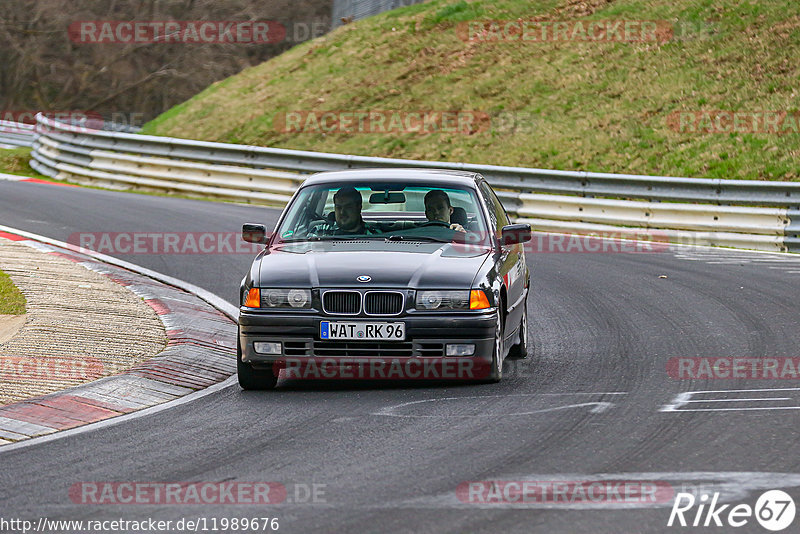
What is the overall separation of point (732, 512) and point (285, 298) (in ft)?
12.4

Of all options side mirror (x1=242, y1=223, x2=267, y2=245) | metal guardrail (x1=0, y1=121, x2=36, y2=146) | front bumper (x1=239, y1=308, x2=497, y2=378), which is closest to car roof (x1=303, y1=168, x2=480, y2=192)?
side mirror (x1=242, y1=223, x2=267, y2=245)

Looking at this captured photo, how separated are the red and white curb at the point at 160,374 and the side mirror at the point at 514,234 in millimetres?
2364

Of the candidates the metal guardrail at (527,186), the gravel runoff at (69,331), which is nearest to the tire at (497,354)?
the gravel runoff at (69,331)

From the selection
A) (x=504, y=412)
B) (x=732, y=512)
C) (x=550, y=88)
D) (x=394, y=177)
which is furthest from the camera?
(x=550, y=88)

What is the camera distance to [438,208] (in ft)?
31.3

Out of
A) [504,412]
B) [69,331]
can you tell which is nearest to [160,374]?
[69,331]

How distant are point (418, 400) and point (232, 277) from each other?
6497 millimetres

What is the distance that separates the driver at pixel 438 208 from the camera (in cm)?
950

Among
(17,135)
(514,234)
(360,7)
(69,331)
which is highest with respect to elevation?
(360,7)

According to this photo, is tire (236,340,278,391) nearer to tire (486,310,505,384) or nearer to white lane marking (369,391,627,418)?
white lane marking (369,391,627,418)

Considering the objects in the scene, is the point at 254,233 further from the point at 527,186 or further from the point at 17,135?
the point at 17,135

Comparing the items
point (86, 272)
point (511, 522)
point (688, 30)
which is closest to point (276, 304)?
point (511, 522)

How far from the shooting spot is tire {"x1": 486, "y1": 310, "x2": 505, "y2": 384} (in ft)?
27.5

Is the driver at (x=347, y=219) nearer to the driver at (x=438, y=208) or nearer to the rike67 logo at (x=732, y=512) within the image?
the driver at (x=438, y=208)
